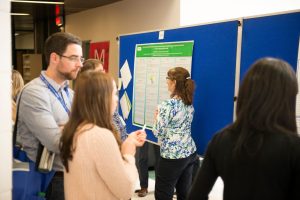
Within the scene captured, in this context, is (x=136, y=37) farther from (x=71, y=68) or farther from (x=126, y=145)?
(x=126, y=145)

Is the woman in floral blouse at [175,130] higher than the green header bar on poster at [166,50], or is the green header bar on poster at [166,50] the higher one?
the green header bar on poster at [166,50]

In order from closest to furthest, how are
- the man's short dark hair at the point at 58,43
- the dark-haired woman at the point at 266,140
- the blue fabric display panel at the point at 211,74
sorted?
the dark-haired woman at the point at 266,140 < the man's short dark hair at the point at 58,43 < the blue fabric display panel at the point at 211,74

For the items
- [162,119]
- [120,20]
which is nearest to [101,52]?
[120,20]

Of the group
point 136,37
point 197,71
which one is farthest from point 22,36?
point 197,71

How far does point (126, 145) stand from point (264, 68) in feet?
2.36

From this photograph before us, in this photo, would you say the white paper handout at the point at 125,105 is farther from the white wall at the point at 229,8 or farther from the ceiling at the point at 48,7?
the ceiling at the point at 48,7

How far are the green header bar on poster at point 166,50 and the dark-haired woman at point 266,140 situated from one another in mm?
1739

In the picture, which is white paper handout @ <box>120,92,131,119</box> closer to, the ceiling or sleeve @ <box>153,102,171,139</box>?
sleeve @ <box>153,102,171,139</box>

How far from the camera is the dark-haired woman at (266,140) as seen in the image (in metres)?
1.11

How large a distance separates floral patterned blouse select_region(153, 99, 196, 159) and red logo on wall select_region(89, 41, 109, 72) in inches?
163

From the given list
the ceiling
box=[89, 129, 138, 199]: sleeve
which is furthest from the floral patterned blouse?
the ceiling

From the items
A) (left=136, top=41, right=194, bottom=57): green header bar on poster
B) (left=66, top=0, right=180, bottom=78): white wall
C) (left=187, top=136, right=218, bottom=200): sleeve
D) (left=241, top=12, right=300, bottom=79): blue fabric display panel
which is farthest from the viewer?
(left=66, top=0, right=180, bottom=78): white wall

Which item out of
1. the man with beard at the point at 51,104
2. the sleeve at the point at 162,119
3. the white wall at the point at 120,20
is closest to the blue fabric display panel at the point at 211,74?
the sleeve at the point at 162,119

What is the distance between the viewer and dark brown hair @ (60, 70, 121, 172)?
146cm
